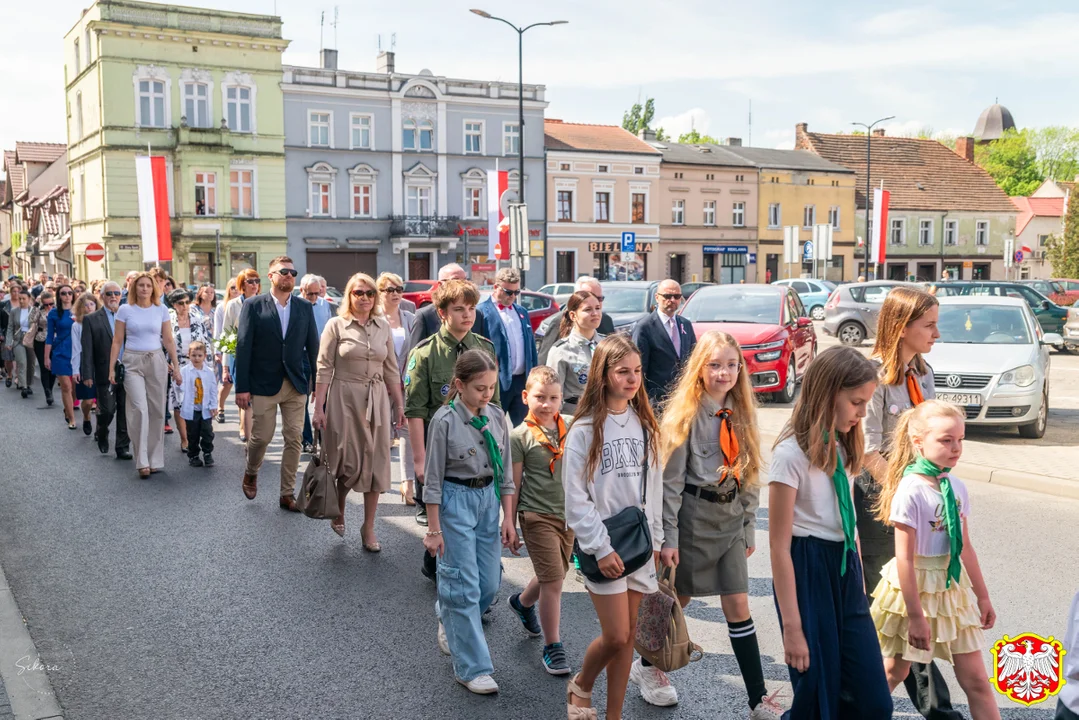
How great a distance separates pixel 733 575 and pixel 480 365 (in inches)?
60.0

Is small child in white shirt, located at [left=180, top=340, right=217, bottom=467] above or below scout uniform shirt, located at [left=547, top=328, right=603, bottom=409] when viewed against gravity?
below

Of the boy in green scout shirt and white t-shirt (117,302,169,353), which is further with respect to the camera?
white t-shirt (117,302,169,353)

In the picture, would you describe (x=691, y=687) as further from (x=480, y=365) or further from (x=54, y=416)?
(x=54, y=416)

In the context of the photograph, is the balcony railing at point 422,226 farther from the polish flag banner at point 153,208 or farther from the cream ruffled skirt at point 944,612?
the cream ruffled skirt at point 944,612

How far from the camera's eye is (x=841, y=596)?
3527 millimetres

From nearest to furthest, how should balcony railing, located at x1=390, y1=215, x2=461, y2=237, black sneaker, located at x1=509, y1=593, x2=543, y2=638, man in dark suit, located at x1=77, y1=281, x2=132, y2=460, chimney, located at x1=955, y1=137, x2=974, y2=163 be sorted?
black sneaker, located at x1=509, y1=593, x2=543, y2=638
man in dark suit, located at x1=77, y1=281, x2=132, y2=460
balcony railing, located at x1=390, y1=215, x2=461, y2=237
chimney, located at x1=955, y1=137, x2=974, y2=163

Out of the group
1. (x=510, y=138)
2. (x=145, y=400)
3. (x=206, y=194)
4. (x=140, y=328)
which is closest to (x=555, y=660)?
(x=145, y=400)

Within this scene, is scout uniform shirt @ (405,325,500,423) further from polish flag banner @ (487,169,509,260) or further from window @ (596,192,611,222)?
window @ (596,192,611,222)

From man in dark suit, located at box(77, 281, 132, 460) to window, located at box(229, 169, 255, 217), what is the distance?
1404 inches

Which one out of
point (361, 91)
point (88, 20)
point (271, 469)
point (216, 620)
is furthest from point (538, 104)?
point (216, 620)

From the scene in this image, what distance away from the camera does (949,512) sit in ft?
12.2

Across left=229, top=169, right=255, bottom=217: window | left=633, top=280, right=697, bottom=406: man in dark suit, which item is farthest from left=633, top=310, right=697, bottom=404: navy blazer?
left=229, top=169, right=255, bottom=217: window

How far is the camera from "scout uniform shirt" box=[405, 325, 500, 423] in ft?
20.8

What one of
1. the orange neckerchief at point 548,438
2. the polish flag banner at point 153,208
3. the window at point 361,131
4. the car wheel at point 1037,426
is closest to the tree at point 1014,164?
the window at point 361,131
